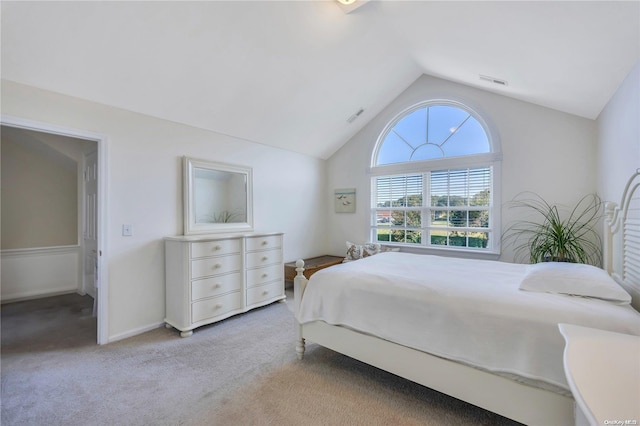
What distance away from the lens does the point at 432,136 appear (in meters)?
4.32

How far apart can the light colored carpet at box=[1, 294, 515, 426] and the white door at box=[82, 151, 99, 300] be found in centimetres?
106

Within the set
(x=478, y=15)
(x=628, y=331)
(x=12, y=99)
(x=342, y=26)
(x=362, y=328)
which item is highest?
(x=342, y=26)

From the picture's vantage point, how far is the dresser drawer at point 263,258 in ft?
11.0

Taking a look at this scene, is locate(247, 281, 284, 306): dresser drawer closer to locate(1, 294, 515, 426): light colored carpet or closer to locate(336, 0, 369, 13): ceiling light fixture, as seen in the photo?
locate(1, 294, 515, 426): light colored carpet

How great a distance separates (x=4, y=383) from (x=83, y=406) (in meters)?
0.77

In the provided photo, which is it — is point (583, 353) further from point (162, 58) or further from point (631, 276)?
point (162, 58)

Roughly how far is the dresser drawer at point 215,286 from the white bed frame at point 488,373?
111 cm

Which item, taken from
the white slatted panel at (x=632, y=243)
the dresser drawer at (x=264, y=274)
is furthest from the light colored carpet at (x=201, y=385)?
the white slatted panel at (x=632, y=243)

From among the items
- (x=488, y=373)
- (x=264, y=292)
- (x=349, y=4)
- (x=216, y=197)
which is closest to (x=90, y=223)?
(x=216, y=197)

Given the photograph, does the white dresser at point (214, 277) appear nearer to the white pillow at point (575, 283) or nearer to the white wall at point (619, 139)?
the white pillow at point (575, 283)

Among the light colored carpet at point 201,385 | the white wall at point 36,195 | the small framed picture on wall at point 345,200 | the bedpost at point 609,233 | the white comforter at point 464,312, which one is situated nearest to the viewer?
the white comforter at point 464,312

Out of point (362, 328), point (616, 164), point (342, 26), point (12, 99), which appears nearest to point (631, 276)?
point (616, 164)

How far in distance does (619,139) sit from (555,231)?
1.16 meters

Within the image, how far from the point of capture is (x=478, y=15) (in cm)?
217
